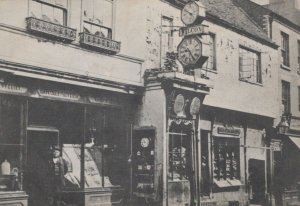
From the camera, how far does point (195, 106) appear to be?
47.1 ft

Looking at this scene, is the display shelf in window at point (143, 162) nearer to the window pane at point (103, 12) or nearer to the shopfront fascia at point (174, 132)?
the shopfront fascia at point (174, 132)

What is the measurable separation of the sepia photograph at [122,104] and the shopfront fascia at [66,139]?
3cm

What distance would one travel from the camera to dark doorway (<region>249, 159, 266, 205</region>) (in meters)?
19.7

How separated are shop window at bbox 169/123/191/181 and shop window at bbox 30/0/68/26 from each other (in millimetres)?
4578

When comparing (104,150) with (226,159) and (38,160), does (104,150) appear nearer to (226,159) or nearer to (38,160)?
(38,160)

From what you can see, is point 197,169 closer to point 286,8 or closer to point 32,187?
point 32,187

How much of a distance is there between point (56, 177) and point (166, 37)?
6.01 meters

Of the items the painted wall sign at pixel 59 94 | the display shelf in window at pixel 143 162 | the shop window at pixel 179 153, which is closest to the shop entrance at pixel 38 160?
the painted wall sign at pixel 59 94

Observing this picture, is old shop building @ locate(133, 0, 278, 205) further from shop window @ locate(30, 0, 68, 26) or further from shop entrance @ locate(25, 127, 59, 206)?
shop window @ locate(30, 0, 68, 26)

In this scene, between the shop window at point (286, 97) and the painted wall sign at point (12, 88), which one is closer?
the painted wall sign at point (12, 88)

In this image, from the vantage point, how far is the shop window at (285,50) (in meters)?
22.8

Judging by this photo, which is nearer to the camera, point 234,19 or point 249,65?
point 249,65

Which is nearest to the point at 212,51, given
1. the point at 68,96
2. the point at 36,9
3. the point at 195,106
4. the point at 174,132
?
the point at 195,106

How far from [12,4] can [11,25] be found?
0.49 m
